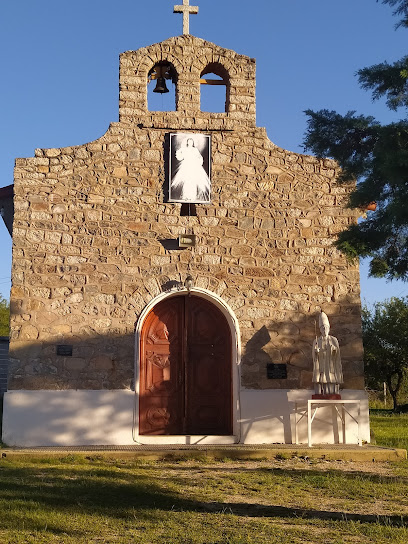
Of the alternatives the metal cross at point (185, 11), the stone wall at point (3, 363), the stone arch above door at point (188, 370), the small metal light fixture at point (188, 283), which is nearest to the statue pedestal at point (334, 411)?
the stone arch above door at point (188, 370)

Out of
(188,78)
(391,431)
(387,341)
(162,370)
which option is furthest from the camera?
(387,341)

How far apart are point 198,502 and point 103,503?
0.85 meters

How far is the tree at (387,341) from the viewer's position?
2403cm

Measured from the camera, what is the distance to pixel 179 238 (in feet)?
34.1

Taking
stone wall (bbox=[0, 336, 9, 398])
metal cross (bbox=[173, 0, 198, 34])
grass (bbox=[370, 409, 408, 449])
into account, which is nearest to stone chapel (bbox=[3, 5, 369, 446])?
metal cross (bbox=[173, 0, 198, 34])

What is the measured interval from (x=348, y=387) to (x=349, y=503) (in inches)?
167

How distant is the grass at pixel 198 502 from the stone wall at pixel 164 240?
206cm

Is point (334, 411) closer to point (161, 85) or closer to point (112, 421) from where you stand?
point (112, 421)

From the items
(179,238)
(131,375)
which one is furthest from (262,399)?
(179,238)

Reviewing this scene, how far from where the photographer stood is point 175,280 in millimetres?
10352

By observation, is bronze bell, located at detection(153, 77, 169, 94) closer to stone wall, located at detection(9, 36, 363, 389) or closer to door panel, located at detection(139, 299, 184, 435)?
stone wall, located at detection(9, 36, 363, 389)

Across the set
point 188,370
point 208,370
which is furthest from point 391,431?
point 188,370

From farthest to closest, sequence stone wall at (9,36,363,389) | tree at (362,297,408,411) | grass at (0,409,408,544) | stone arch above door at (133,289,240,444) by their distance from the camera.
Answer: tree at (362,297,408,411), stone arch above door at (133,289,240,444), stone wall at (9,36,363,389), grass at (0,409,408,544)

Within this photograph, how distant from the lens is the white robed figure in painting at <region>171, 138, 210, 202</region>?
10.7 meters
